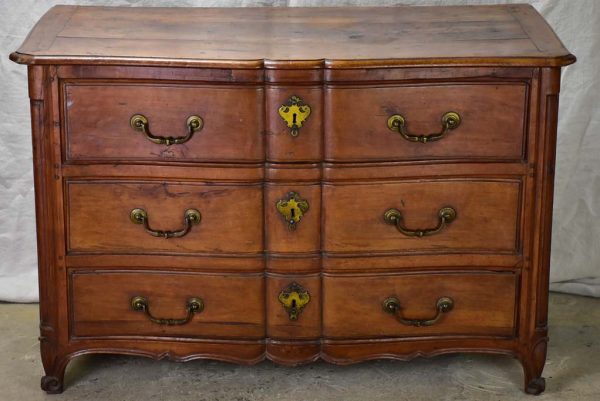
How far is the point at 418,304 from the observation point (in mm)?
3010

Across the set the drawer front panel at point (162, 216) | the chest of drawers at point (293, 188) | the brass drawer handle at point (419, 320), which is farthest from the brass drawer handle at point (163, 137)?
the brass drawer handle at point (419, 320)

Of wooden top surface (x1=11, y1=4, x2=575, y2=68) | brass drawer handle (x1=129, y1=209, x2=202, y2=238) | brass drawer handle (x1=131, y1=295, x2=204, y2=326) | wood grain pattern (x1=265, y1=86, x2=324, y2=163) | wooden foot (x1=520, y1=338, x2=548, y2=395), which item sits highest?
wooden top surface (x1=11, y1=4, x2=575, y2=68)

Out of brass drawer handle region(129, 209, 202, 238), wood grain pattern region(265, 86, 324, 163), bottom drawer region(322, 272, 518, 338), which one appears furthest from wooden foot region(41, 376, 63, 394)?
wood grain pattern region(265, 86, 324, 163)

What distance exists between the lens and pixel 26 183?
368cm

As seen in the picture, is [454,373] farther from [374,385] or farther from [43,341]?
[43,341]

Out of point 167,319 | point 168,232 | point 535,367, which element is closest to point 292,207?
point 168,232

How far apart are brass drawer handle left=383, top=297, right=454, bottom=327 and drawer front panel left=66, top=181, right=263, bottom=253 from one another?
1.15 ft

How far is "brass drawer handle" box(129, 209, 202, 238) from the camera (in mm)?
2922

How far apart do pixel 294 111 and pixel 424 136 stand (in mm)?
312

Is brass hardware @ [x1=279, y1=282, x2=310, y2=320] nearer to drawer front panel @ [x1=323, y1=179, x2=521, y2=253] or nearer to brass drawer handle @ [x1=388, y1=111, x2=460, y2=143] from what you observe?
drawer front panel @ [x1=323, y1=179, x2=521, y2=253]

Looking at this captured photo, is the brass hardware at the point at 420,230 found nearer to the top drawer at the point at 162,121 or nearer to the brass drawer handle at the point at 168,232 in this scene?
the top drawer at the point at 162,121

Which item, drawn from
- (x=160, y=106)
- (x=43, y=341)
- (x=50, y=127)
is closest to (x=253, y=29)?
(x=160, y=106)

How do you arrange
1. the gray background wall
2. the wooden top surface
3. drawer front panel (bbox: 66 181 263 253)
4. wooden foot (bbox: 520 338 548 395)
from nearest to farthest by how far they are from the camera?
1. the wooden top surface
2. drawer front panel (bbox: 66 181 263 253)
3. wooden foot (bbox: 520 338 548 395)
4. the gray background wall

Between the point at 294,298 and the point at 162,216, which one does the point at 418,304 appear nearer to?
the point at 294,298
